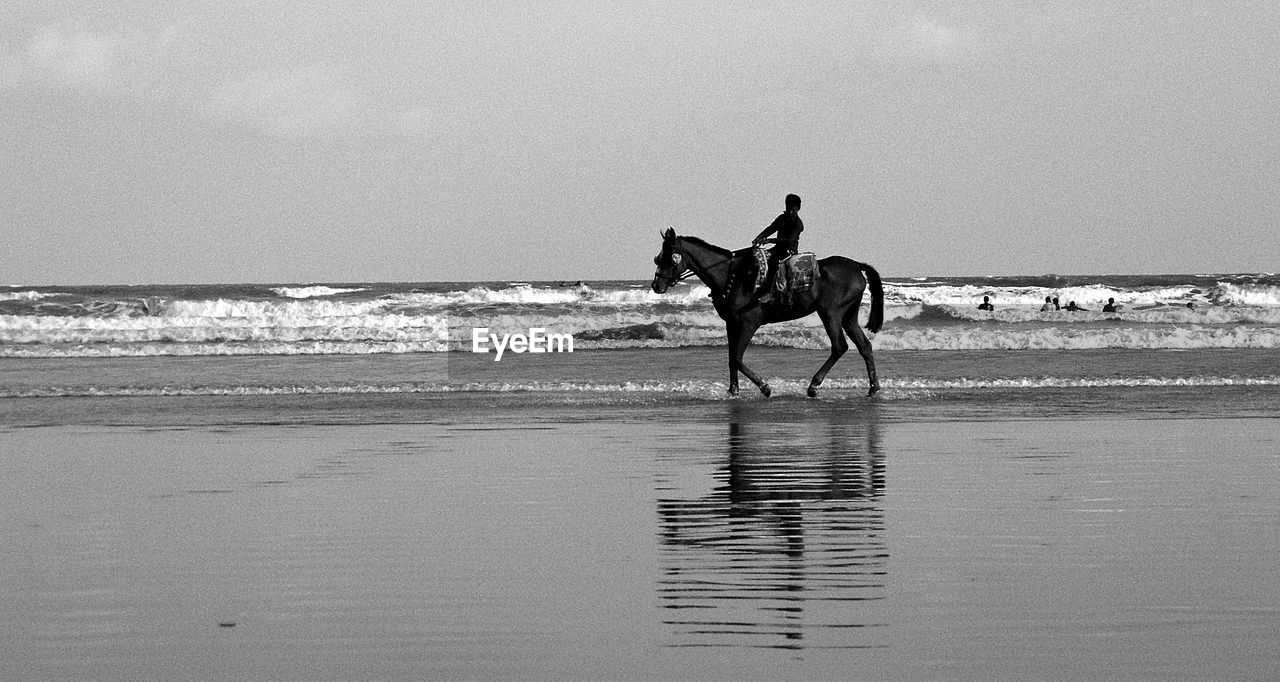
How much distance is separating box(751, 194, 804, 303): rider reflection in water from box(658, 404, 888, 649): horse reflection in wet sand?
8.02 metres

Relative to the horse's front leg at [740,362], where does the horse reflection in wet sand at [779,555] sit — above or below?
below

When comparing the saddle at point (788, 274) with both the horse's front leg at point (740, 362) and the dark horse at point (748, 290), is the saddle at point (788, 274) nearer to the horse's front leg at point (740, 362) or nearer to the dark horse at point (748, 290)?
the dark horse at point (748, 290)

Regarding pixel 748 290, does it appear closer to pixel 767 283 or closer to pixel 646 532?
pixel 767 283

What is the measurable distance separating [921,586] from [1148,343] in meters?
24.4

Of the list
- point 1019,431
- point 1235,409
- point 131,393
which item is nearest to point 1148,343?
point 1235,409

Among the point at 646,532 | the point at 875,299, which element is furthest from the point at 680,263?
the point at 646,532

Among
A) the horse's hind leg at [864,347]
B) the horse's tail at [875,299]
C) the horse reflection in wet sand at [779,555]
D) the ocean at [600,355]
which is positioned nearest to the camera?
the horse reflection in wet sand at [779,555]

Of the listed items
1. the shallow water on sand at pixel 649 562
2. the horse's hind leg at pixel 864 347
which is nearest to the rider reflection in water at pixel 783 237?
the horse's hind leg at pixel 864 347

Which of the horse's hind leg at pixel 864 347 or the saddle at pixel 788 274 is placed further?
the saddle at pixel 788 274

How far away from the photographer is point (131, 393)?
19.2 meters

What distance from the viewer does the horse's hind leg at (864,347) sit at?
17656 mm

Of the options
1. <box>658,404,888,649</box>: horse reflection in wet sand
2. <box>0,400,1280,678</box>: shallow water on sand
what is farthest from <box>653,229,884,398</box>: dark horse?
<box>658,404,888,649</box>: horse reflection in wet sand

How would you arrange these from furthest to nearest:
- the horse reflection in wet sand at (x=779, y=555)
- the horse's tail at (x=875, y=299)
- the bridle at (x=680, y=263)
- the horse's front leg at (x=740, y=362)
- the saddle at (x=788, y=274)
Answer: the horse's tail at (x=875, y=299), the bridle at (x=680, y=263), the saddle at (x=788, y=274), the horse's front leg at (x=740, y=362), the horse reflection in wet sand at (x=779, y=555)

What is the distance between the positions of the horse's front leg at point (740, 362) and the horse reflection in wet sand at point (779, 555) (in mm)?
6894
